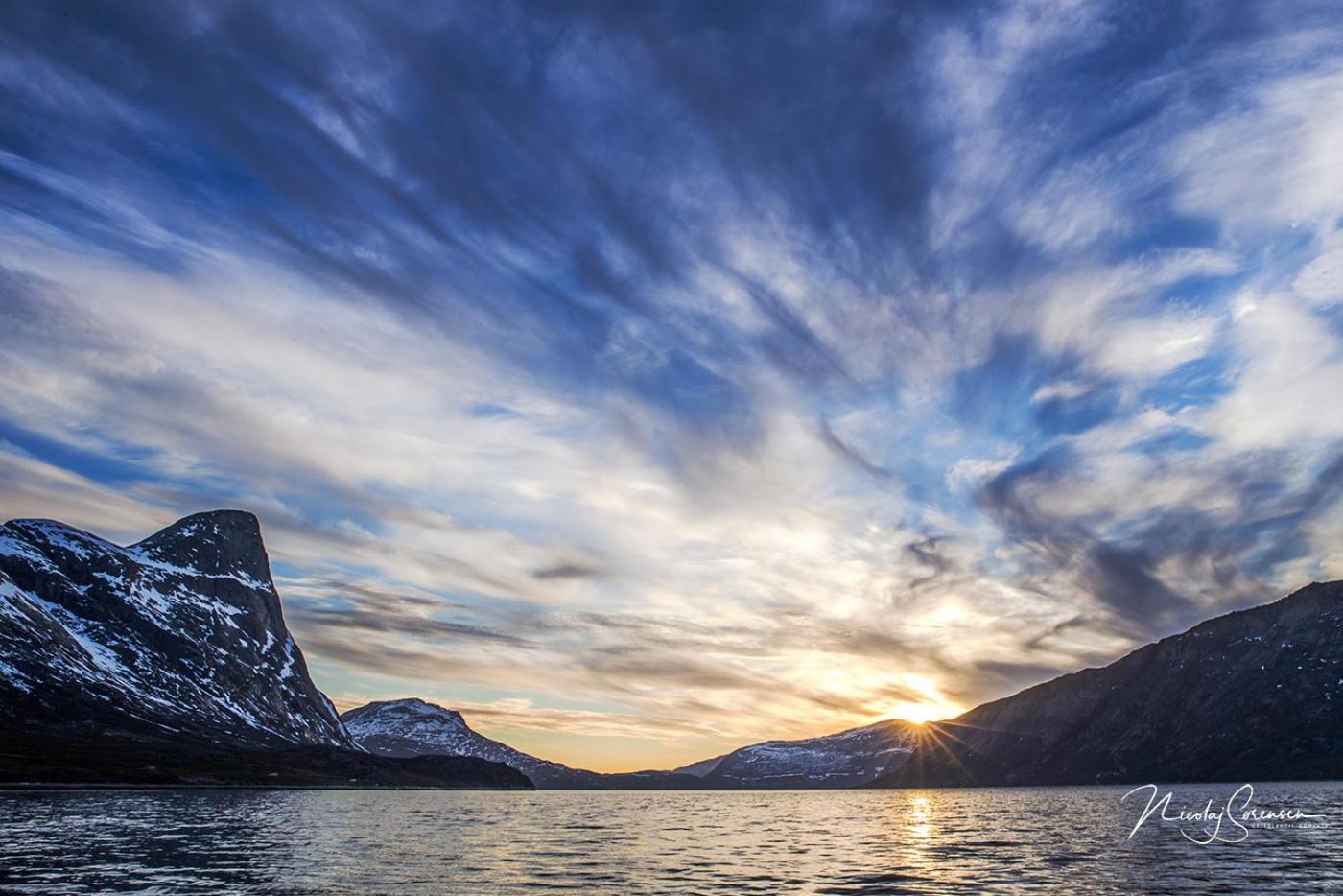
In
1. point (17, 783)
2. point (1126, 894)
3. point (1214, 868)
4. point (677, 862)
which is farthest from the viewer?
point (17, 783)

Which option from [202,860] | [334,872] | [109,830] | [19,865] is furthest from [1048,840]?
[109,830]

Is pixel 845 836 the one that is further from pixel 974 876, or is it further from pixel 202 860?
pixel 202 860

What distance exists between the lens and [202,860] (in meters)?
64.5

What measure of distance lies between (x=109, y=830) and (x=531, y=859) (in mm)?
48791

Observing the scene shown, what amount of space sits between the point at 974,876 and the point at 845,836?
181 feet

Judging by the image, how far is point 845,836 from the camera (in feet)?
364

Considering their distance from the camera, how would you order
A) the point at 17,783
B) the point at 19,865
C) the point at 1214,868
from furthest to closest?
the point at 17,783, the point at 1214,868, the point at 19,865

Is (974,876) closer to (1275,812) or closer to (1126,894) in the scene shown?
(1126,894)

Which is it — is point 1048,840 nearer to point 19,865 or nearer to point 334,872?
point 334,872

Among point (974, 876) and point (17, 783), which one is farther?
point (17, 783)

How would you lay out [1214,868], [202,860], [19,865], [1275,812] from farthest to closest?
[1275,812], [202,860], [1214,868], [19,865]

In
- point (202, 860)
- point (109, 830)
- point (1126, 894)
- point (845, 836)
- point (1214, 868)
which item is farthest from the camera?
point (845, 836)

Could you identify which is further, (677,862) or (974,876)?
(677,862)

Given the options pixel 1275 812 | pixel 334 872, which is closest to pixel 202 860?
pixel 334 872
